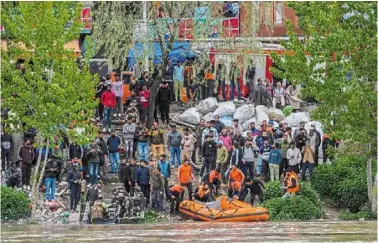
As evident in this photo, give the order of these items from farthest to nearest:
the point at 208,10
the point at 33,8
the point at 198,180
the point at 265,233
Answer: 1. the point at 208,10
2. the point at 198,180
3. the point at 33,8
4. the point at 265,233

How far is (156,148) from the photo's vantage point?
41875 mm

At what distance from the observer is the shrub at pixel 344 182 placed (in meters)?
40.6

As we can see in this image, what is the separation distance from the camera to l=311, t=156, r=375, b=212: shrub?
→ 133 ft

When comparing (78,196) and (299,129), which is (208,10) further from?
(78,196)

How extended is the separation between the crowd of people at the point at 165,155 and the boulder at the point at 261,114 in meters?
0.84

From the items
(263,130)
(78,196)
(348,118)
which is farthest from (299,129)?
(78,196)

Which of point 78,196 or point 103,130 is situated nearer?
point 78,196

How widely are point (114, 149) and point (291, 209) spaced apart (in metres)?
5.81

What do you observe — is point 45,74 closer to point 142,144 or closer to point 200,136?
point 142,144

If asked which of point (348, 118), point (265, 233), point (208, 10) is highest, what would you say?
point (208, 10)

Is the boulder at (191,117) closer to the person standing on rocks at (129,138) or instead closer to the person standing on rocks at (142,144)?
the person standing on rocks at (129,138)

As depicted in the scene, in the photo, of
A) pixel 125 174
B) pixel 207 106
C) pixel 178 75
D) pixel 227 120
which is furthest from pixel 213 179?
pixel 178 75

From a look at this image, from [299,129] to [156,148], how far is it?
14.8 ft

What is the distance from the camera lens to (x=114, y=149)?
4109cm
